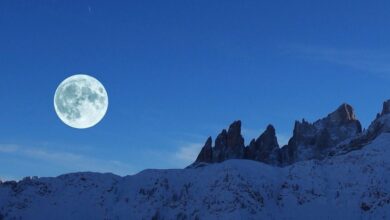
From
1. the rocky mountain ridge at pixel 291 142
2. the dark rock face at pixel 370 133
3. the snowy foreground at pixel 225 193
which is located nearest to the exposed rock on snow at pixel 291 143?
the rocky mountain ridge at pixel 291 142

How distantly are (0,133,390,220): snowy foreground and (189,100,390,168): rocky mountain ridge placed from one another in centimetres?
4930

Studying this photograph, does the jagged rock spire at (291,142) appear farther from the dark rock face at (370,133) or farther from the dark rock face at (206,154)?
the dark rock face at (370,133)

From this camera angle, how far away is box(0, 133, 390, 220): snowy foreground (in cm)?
10494

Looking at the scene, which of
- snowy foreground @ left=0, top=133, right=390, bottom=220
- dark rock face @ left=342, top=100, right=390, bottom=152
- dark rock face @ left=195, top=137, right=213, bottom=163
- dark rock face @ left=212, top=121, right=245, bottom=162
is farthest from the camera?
dark rock face @ left=212, top=121, right=245, bottom=162

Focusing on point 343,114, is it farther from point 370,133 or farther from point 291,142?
point 370,133

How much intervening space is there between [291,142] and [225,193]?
75.9 m

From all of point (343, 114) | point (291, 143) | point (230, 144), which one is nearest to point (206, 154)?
point (230, 144)

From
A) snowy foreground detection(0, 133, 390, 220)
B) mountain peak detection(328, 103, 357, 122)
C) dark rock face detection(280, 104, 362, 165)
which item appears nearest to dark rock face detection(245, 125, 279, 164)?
dark rock face detection(280, 104, 362, 165)

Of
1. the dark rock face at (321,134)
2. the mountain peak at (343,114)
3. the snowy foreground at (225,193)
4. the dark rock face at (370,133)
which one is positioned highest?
the mountain peak at (343,114)

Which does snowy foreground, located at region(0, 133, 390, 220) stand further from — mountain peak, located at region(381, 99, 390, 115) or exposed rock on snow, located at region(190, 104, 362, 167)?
exposed rock on snow, located at region(190, 104, 362, 167)

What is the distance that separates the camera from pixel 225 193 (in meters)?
109

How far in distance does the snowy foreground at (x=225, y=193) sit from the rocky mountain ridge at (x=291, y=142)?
4930 cm

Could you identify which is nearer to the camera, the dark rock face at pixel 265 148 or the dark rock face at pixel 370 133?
the dark rock face at pixel 370 133

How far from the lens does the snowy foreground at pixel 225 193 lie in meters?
105
